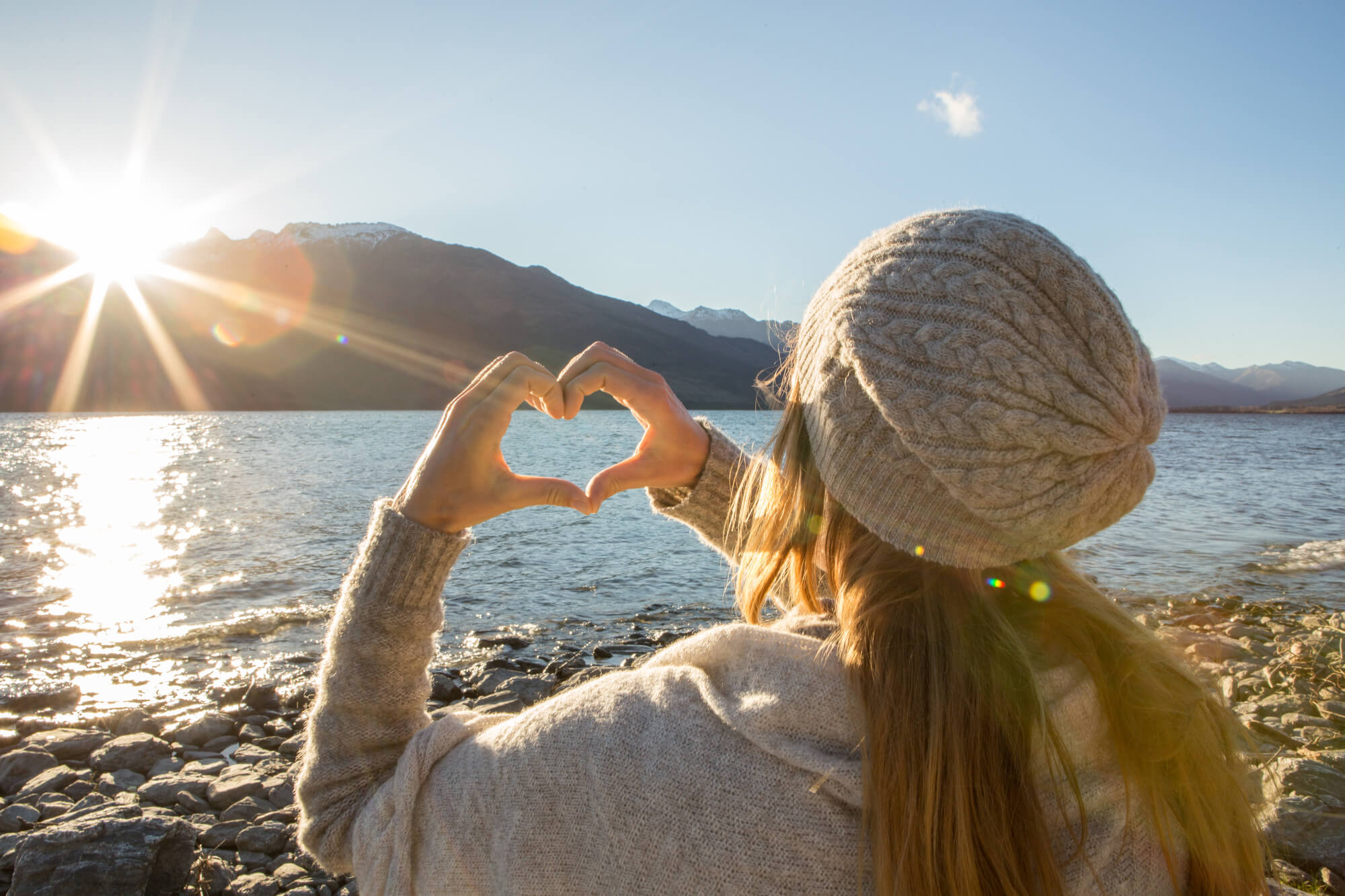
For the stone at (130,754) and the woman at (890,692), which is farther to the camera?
the stone at (130,754)

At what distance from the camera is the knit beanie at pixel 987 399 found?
124 cm

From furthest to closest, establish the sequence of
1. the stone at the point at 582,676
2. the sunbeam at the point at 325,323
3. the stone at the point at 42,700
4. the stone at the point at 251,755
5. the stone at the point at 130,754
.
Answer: the sunbeam at the point at 325,323 → the stone at the point at 582,676 → the stone at the point at 42,700 → the stone at the point at 251,755 → the stone at the point at 130,754

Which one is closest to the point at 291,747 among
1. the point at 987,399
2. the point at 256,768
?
the point at 256,768

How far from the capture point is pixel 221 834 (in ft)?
12.6

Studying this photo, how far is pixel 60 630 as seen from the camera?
748 centimetres

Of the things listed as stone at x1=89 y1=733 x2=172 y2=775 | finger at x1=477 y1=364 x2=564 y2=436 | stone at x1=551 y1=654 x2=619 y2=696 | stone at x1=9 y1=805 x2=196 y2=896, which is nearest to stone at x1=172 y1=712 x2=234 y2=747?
stone at x1=89 y1=733 x2=172 y2=775

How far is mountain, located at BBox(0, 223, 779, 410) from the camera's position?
8444 centimetres

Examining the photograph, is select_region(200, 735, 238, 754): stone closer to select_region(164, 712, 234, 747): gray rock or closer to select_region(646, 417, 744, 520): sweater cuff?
select_region(164, 712, 234, 747): gray rock

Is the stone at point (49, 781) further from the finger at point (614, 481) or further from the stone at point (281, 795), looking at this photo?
the finger at point (614, 481)

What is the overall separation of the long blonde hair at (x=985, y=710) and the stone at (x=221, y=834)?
3690 mm

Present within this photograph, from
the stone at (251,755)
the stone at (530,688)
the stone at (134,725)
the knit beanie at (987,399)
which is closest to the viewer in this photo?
the knit beanie at (987,399)

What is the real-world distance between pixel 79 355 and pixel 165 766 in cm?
10302

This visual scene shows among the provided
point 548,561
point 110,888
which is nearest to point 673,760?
point 110,888

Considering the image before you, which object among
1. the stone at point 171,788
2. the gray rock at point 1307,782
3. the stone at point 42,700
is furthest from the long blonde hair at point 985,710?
the stone at point 42,700
